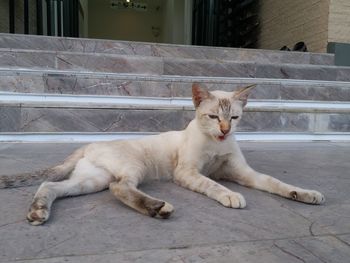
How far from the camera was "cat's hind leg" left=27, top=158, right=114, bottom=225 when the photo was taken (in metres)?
1.35

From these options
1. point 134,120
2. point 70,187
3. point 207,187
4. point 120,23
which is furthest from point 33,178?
point 120,23

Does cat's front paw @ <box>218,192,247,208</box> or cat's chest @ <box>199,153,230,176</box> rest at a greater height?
cat's chest @ <box>199,153,230,176</box>

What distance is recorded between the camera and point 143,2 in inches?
529

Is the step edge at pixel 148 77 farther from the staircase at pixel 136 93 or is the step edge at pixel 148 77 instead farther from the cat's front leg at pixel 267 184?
the cat's front leg at pixel 267 184

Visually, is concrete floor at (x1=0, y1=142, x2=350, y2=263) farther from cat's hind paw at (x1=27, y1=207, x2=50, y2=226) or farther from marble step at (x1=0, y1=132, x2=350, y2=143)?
marble step at (x1=0, y1=132, x2=350, y2=143)

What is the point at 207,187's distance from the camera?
1743 mm

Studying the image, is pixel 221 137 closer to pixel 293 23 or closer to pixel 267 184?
pixel 267 184

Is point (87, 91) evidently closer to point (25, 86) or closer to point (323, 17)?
point (25, 86)

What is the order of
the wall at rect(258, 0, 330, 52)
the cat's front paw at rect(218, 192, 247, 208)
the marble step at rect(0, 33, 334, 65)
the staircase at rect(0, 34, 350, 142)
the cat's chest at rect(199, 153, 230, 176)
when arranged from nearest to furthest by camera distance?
A: the cat's front paw at rect(218, 192, 247, 208) → the cat's chest at rect(199, 153, 230, 176) → the staircase at rect(0, 34, 350, 142) → the marble step at rect(0, 33, 334, 65) → the wall at rect(258, 0, 330, 52)

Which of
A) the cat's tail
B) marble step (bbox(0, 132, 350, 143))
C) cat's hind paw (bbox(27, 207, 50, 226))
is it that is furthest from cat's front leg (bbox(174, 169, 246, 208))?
marble step (bbox(0, 132, 350, 143))

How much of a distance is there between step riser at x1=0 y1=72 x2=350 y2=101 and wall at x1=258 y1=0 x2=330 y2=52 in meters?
1.42

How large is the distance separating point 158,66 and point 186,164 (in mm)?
2272

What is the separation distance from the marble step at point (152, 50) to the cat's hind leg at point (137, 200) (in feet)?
10.1

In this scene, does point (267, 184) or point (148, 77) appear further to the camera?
point (148, 77)
